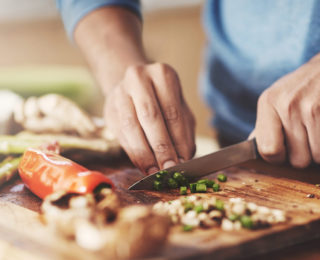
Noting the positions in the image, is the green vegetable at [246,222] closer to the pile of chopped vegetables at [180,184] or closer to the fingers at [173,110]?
the pile of chopped vegetables at [180,184]

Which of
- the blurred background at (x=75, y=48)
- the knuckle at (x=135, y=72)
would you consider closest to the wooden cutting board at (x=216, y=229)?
the knuckle at (x=135, y=72)

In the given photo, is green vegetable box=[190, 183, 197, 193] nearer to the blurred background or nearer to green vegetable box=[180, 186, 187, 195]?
green vegetable box=[180, 186, 187, 195]

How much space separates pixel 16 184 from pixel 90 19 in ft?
2.31

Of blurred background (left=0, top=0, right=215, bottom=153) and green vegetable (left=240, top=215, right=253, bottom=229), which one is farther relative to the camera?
blurred background (left=0, top=0, right=215, bottom=153)

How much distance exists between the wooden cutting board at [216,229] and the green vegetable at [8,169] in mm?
20

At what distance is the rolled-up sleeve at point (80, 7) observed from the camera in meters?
1.44

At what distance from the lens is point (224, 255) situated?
0.66 m

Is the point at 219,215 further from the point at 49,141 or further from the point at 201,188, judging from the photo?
the point at 49,141

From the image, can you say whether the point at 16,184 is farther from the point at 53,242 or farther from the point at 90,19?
the point at 90,19

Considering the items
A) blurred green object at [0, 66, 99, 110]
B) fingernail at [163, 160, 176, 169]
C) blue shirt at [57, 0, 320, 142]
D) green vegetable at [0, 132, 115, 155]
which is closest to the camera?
fingernail at [163, 160, 176, 169]

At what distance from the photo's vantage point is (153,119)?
3.59ft

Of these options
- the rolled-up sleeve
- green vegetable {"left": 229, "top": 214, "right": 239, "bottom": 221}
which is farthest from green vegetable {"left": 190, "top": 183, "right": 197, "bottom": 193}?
the rolled-up sleeve

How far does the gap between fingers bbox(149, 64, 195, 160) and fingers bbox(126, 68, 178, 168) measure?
0.08 ft

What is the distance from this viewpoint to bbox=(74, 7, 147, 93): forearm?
4.44 ft
